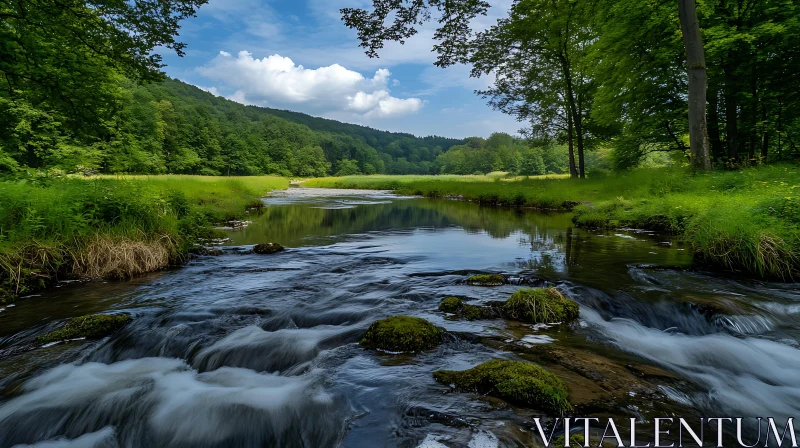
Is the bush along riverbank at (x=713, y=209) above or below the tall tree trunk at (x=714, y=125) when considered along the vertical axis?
below

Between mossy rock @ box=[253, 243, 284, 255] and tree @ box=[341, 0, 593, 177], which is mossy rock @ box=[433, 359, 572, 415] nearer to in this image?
mossy rock @ box=[253, 243, 284, 255]

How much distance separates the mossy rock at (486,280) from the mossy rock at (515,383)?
11.4ft

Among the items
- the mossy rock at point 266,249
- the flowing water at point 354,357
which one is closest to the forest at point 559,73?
the mossy rock at point 266,249

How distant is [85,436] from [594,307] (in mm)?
6179

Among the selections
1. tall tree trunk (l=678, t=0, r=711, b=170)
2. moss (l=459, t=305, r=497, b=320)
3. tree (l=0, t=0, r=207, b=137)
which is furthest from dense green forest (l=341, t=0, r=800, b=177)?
moss (l=459, t=305, r=497, b=320)

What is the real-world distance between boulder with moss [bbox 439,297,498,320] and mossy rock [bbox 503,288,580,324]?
23 cm

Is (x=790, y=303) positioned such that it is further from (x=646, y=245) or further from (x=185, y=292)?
(x=185, y=292)

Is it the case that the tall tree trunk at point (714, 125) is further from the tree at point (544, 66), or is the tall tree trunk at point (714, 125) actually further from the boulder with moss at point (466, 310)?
the boulder with moss at point (466, 310)

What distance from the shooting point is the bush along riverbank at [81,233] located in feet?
21.2

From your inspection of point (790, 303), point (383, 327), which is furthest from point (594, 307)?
point (383, 327)

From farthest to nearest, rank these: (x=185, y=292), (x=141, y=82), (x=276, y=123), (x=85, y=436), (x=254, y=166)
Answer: (x=276, y=123)
(x=254, y=166)
(x=141, y=82)
(x=185, y=292)
(x=85, y=436)

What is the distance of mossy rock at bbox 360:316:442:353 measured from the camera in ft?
14.0

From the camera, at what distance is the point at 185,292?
21.8 ft

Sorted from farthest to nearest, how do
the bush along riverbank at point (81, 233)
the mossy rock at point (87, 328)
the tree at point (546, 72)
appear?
the tree at point (546, 72), the bush along riverbank at point (81, 233), the mossy rock at point (87, 328)
